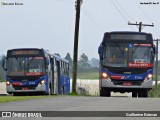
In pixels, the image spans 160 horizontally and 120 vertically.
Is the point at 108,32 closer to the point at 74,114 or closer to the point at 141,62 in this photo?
the point at 141,62

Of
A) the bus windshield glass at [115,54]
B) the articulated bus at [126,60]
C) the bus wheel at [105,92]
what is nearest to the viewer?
the bus windshield glass at [115,54]

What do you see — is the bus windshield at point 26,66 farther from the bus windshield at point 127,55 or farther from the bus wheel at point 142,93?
the bus windshield at point 127,55

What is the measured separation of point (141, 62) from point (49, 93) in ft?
30.1

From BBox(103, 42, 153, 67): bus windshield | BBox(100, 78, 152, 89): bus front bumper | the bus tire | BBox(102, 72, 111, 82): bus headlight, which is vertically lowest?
the bus tire

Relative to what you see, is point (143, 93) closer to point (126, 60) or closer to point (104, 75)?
point (126, 60)

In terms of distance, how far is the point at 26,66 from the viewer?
127ft

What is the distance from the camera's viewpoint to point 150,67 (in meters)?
32.8

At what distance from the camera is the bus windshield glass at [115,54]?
32219 millimetres

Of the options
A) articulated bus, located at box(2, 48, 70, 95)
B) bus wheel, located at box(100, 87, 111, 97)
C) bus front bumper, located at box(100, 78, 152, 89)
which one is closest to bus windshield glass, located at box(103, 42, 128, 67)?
bus front bumper, located at box(100, 78, 152, 89)

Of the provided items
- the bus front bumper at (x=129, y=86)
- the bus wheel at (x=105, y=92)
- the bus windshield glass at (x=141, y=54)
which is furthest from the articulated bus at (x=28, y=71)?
the bus windshield glass at (x=141, y=54)

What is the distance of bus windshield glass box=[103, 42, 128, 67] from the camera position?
32219mm

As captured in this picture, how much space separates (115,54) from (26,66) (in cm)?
820

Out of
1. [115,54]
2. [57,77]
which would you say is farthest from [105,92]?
[57,77]

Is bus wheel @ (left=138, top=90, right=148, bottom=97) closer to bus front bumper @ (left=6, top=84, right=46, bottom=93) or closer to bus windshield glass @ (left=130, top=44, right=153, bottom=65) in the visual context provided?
bus windshield glass @ (left=130, top=44, right=153, bottom=65)
